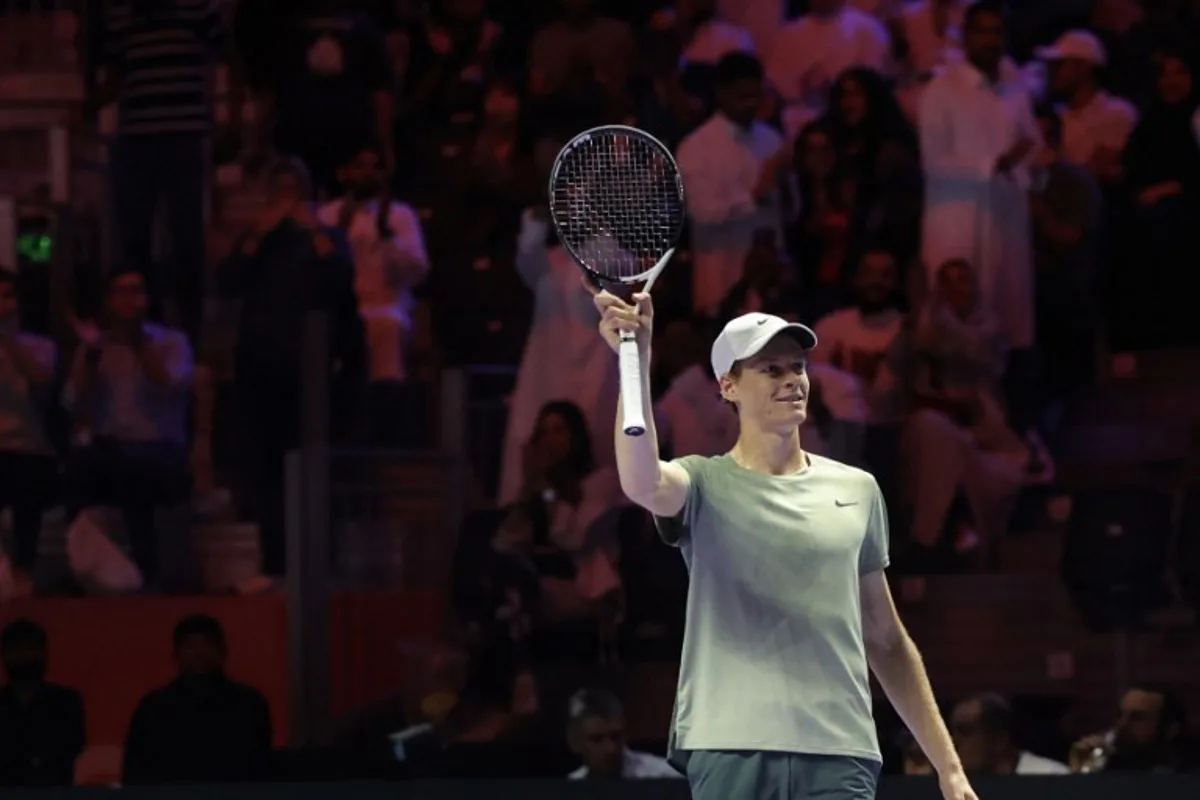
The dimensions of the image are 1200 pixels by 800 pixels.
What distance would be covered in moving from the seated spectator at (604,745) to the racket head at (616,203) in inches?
120

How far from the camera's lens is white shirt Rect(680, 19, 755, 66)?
333 inches

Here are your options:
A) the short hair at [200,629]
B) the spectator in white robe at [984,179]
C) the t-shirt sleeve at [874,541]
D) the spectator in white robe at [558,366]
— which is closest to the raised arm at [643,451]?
the t-shirt sleeve at [874,541]

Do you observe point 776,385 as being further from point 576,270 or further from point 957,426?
point 576,270

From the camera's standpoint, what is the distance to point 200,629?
7.59 meters

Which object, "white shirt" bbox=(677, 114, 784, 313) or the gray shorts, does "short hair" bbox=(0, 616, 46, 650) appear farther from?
the gray shorts

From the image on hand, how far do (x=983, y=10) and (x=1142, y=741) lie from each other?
9.55ft

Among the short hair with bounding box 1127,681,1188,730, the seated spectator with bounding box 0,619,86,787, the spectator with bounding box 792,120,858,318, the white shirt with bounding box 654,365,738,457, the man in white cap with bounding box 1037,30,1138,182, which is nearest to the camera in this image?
the short hair with bounding box 1127,681,1188,730

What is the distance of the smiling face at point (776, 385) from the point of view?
3.50 metres

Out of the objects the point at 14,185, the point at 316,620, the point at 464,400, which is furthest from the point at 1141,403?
the point at 14,185

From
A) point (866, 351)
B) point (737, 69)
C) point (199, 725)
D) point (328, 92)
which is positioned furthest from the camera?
point (328, 92)

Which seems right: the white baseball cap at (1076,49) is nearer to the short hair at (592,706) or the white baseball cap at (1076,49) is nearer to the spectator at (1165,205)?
the spectator at (1165,205)

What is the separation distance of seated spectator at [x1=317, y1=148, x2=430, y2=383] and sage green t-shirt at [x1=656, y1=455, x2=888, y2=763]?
4.67 meters

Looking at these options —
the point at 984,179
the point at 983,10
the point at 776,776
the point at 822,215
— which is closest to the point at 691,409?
the point at 822,215

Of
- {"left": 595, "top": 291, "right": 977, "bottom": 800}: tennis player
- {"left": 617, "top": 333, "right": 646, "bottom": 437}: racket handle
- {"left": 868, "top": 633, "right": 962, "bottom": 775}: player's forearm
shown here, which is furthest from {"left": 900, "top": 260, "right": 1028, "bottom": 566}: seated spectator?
{"left": 617, "top": 333, "right": 646, "bottom": 437}: racket handle
